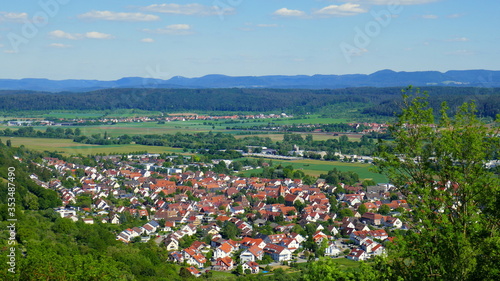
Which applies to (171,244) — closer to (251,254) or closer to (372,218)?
(251,254)

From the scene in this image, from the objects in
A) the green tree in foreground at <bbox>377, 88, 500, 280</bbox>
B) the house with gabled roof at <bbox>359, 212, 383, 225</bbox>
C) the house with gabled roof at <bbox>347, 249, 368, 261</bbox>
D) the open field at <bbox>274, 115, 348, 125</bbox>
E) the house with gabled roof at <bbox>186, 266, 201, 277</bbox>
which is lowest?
the house with gabled roof at <bbox>359, 212, 383, 225</bbox>

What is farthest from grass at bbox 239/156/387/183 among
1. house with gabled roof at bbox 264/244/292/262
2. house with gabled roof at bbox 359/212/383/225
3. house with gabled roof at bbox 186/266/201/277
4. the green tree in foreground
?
the green tree in foreground

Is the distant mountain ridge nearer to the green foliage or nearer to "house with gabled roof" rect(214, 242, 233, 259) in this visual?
the green foliage

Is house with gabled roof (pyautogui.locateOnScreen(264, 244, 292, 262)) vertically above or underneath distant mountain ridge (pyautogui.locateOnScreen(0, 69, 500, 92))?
underneath

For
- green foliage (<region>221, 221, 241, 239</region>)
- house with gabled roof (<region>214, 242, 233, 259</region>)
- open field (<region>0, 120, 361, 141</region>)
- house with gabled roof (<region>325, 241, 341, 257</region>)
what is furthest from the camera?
open field (<region>0, 120, 361, 141</region>)

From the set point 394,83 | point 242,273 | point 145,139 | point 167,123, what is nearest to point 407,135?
point 242,273

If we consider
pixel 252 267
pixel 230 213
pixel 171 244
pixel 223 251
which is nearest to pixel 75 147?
pixel 230 213
